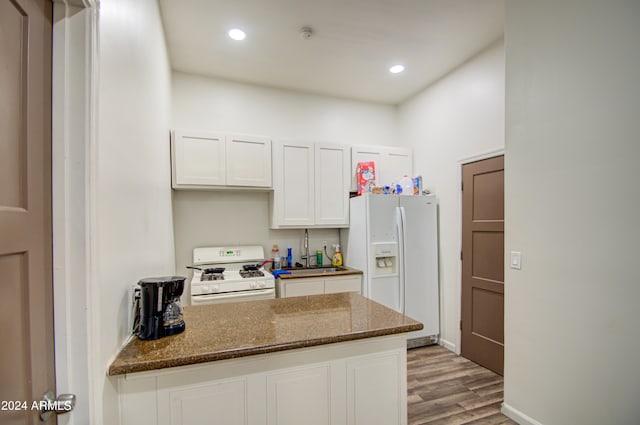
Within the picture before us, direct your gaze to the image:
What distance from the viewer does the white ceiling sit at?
225cm

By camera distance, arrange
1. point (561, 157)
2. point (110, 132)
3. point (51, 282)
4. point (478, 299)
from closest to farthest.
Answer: point (51, 282), point (110, 132), point (561, 157), point (478, 299)

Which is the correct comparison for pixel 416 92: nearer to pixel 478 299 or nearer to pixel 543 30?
pixel 543 30

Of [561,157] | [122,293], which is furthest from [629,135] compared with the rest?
[122,293]

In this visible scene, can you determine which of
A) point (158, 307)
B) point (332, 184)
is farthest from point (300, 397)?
point (332, 184)

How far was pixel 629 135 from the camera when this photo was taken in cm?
148

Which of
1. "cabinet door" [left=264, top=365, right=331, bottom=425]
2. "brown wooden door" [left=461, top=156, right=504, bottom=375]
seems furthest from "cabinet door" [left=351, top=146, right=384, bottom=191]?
"cabinet door" [left=264, top=365, right=331, bottom=425]

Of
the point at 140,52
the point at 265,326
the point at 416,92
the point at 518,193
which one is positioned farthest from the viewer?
the point at 416,92

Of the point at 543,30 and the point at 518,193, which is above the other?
the point at 543,30

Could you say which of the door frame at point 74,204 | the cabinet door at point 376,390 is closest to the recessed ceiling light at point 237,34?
the door frame at point 74,204

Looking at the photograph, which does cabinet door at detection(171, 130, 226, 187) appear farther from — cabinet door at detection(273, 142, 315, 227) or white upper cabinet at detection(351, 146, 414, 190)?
white upper cabinet at detection(351, 146, 414, 190)

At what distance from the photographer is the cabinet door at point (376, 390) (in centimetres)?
139

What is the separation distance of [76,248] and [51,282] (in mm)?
109

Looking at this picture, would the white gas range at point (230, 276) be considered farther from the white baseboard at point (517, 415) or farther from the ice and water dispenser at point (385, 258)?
the white baseboard at point (517, 415)

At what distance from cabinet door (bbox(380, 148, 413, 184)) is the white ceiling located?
2.62 feet
